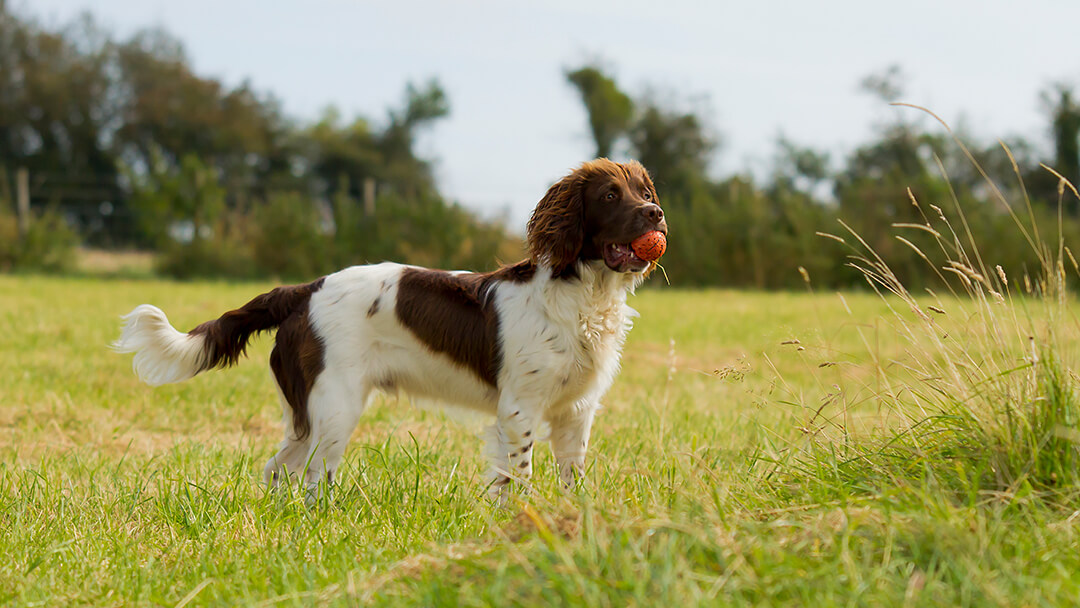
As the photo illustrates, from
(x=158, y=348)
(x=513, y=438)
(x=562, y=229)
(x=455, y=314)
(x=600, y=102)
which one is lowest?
(x=513, y=438)

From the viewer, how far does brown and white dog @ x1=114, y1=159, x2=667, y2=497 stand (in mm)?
3451

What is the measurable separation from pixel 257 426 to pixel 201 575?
2845mm

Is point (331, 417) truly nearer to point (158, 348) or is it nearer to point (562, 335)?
point (158, 348)

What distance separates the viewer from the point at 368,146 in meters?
35.8

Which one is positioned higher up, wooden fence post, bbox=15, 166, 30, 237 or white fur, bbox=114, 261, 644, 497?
wooden fence post, bbox=15, 166, 30, 237

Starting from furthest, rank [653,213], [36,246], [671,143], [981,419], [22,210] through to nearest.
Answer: [671,143], [22,210], [36,246], [653,213], [981,419]

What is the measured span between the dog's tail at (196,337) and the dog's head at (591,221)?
100cm

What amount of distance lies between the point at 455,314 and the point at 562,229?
57 cm

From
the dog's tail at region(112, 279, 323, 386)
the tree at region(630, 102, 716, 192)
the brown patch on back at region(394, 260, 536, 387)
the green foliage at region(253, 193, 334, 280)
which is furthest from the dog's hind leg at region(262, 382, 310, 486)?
the tree at region(630, 102, 716, 192)

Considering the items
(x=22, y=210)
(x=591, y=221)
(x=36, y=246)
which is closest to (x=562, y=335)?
(x=591, y=221)

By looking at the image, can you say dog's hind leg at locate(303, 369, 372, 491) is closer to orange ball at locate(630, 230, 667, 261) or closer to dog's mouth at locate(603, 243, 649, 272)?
dog's mouth at locate(603, 243, 649, 272)

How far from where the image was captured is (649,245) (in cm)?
334

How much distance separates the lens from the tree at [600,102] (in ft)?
94.6

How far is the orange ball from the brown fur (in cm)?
131
